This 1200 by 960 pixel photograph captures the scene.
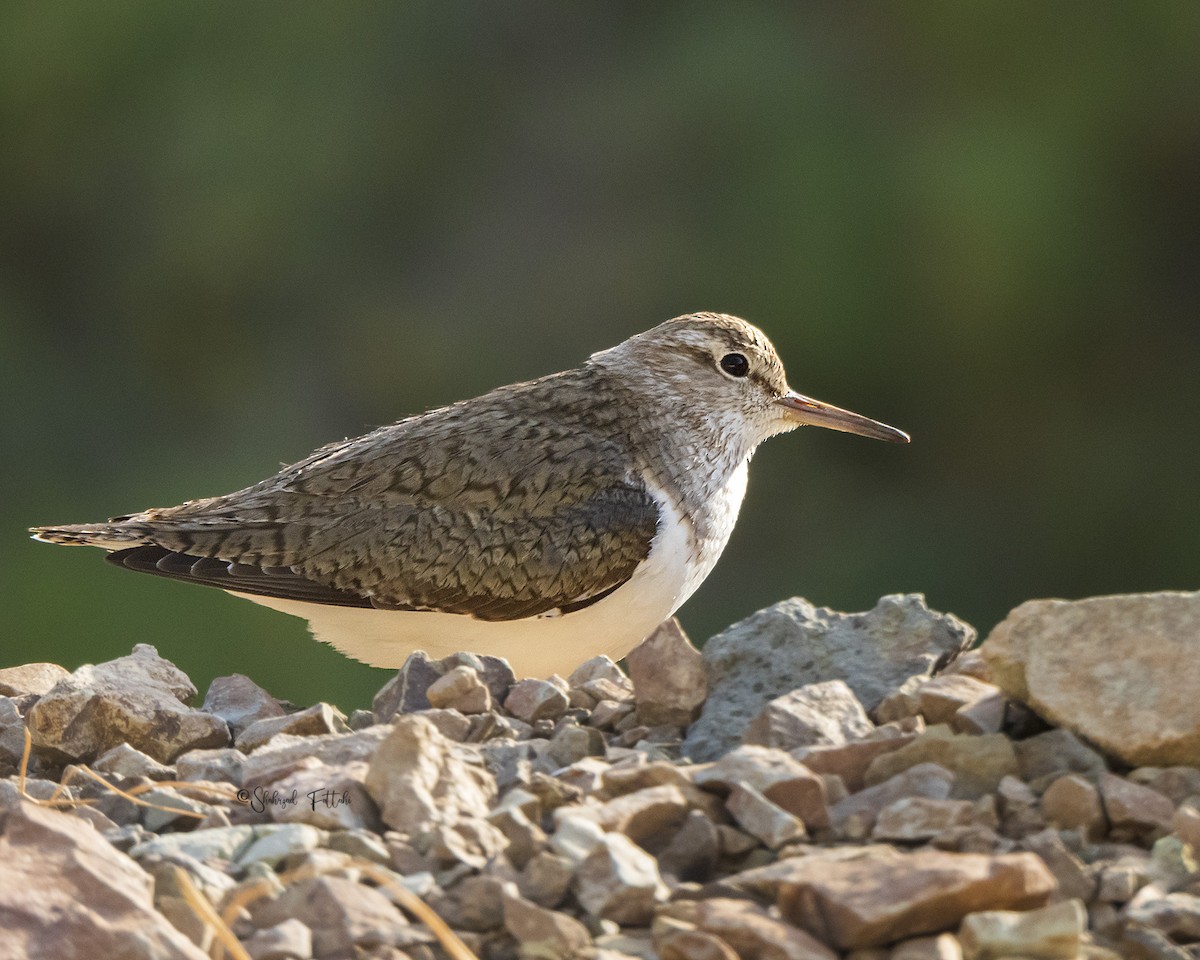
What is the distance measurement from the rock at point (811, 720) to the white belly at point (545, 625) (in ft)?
6.44

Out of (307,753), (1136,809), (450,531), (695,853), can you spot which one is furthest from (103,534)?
(1136,809)

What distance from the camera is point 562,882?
10.9 feet

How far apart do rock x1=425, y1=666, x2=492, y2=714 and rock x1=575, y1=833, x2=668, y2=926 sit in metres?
1.43

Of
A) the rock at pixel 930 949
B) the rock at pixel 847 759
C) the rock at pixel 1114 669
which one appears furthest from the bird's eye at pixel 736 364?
the rock at pixel 930 949

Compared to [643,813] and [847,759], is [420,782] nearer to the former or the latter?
[643,813]

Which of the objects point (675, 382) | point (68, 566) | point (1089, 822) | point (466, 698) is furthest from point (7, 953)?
point (68, 566)

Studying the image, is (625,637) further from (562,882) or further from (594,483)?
(562,882)

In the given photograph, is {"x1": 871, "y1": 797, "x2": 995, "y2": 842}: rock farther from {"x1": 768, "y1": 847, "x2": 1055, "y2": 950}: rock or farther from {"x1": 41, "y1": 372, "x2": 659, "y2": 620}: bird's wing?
{"x1": 41, "y1": 372, "x2": 659, "y2": 620}: bird's wing

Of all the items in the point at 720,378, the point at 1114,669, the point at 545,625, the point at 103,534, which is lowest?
the point at 545,625

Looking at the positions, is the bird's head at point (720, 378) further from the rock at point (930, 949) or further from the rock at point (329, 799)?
the rock at point (930, 949)

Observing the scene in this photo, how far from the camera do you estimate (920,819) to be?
11.7 ft

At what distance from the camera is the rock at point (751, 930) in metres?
3.08

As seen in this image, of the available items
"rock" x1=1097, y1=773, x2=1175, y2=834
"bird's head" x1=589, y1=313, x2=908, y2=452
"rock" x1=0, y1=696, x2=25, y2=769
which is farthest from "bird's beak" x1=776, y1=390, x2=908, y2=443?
"rock" x1=1097, y1=773, x2=1175, y2=834

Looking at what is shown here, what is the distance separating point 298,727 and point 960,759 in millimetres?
1844
